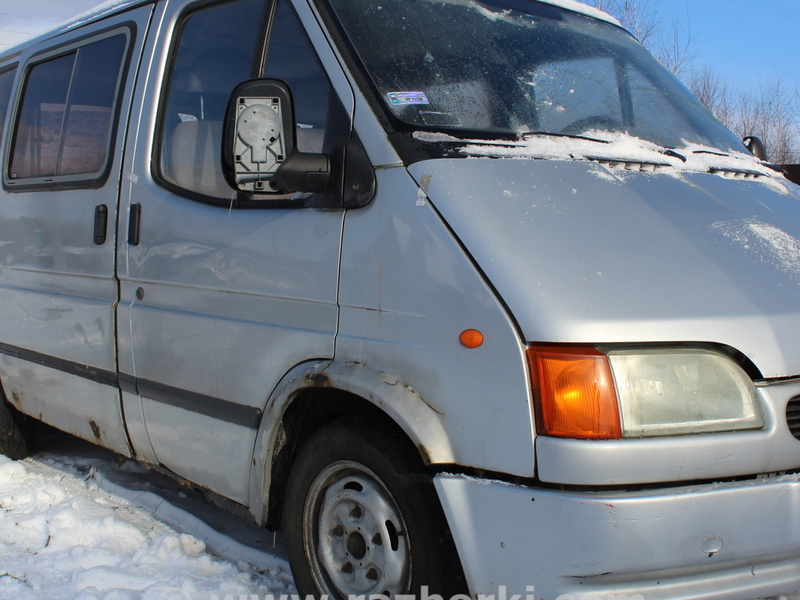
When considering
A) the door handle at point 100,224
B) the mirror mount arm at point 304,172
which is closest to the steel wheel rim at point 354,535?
the mirror mount arm at point 304,172

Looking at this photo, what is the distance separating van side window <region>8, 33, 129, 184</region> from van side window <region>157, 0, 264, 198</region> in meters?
0.43

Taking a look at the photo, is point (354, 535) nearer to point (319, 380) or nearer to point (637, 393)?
point (319, 380)

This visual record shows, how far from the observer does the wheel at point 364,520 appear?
2225 mm

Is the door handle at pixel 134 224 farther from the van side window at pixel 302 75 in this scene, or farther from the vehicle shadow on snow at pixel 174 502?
the vehicle shadow on snow at pixel 174 502

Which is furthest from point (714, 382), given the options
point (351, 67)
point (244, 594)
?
point (244, 594)

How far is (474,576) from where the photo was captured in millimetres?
2082

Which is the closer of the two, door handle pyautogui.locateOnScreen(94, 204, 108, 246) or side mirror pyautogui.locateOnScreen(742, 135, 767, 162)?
door handle pyautogui.locateOnScreen(94, 204, 108, 246)

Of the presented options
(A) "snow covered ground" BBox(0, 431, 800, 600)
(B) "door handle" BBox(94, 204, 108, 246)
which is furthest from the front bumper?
(B) "door handle" BBox(94, 204, 108, 246)

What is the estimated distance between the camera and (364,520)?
2.45 m

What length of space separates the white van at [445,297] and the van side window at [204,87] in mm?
13

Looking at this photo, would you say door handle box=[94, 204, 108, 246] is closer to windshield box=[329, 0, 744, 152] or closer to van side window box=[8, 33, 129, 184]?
van side window box=[8, 33, 129, 184]

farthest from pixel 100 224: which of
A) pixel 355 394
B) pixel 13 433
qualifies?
pixel 13 433

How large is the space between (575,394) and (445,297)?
0.45 metres

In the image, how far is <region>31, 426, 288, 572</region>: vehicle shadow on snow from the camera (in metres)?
3.47
